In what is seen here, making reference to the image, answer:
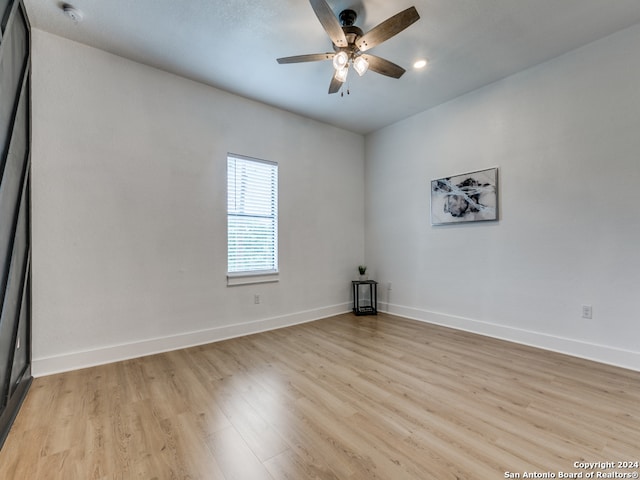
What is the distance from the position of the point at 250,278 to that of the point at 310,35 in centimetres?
272

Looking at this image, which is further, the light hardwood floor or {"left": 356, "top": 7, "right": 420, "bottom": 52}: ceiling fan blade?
{"left": 356, "top": 7, "right": 420, "bottom": 52}: ceiling fan blade

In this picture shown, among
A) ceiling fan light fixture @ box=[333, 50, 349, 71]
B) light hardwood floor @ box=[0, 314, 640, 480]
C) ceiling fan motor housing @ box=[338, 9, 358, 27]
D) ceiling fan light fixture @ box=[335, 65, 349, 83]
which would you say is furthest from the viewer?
ceiling fan light fixture @ box=[335, 65, 349, 83]

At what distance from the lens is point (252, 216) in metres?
3.80

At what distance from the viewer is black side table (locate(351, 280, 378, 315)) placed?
463 centimetres

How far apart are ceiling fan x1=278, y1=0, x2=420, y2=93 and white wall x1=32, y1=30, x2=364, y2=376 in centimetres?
152

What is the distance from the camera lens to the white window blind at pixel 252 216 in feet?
11.9

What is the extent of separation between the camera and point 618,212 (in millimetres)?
2643

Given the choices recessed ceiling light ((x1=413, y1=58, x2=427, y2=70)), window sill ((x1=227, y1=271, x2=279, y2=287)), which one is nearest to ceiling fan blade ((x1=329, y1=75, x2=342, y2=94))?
recessed ceiling light ((x1=413, y1=58, x2=427, y2=70))

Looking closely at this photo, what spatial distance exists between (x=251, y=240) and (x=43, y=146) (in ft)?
7.06

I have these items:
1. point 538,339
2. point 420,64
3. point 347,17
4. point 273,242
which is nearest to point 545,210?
point 538,339

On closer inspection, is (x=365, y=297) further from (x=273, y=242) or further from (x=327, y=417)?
(x=327, y=417)

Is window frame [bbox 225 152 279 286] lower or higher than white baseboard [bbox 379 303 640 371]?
higher

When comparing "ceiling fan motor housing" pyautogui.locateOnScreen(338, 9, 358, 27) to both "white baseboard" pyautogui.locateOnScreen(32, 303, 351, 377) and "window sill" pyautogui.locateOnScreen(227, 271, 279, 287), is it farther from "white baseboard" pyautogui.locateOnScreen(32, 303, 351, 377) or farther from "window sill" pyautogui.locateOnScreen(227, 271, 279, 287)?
"white baseboard" pyautogui.locateOnScreen(32, 303, 351, 377)

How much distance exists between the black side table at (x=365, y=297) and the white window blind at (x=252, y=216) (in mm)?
1492
